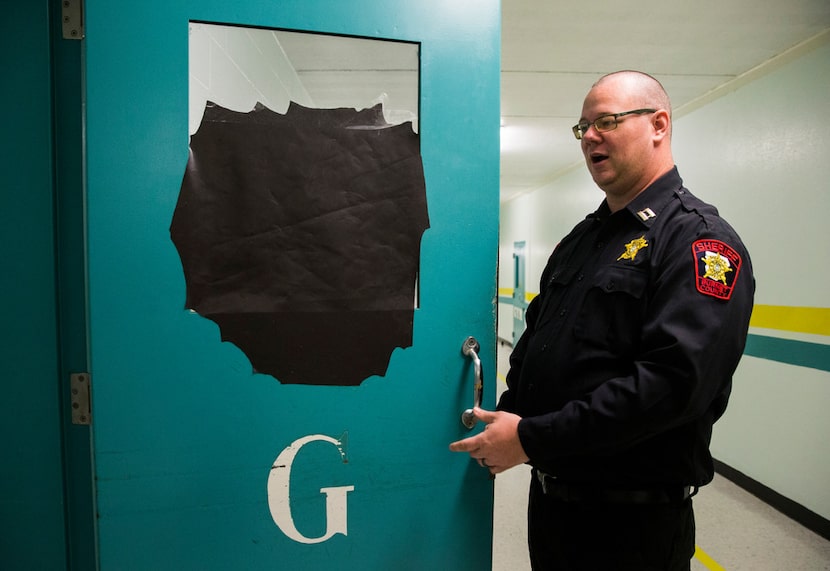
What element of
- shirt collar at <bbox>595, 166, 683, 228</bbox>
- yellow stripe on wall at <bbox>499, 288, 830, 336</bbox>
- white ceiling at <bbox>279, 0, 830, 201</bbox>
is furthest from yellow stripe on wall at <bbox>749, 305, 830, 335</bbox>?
shirt collar at <bbox>595, 166, 683, 228</bbox>

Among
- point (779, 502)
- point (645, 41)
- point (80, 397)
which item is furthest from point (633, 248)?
point (779, 502)

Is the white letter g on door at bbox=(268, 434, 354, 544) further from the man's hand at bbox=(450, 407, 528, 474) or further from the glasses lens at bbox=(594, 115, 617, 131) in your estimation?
the glasses lens at bbox=(594, 115, 617, 131)

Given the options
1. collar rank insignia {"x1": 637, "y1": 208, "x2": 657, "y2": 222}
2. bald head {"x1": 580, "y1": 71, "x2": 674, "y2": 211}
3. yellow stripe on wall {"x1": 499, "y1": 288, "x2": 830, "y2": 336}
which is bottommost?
yellow stripe on wall {"x1": 499, "y1": 288, "x2": 830, "y2": 336}

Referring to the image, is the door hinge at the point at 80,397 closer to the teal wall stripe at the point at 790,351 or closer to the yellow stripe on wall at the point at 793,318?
the yellow stripe on wall at the point at 793,318

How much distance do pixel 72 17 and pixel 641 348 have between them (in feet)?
4.93

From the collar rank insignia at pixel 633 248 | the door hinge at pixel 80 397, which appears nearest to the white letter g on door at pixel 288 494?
the door hinge at pixel 80 397

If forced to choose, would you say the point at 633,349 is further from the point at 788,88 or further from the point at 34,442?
the point at 788,88

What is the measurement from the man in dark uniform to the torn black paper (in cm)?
38

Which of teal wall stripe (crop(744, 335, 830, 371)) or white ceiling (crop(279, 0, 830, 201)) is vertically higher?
white ceiling (crop(279, 0, 830, 201))

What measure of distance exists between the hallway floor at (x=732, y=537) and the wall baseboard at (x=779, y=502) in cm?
3

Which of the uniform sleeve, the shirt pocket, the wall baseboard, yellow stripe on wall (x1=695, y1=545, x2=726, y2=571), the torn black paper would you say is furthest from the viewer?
the wall baseboard

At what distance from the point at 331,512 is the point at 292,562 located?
6.0 inches

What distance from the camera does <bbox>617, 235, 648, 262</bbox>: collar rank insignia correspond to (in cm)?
102

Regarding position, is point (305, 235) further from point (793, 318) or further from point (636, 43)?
point (793, 318)
